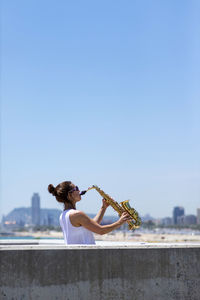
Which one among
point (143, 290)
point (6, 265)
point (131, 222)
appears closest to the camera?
point (6, 265)

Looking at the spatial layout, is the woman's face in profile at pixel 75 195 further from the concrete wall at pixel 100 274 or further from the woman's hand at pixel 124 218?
the concrete wall at pixel 100 274

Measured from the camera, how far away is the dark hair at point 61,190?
541 cm

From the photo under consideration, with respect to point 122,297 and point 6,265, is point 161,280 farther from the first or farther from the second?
point 6,265

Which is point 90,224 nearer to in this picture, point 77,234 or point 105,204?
point 77,234

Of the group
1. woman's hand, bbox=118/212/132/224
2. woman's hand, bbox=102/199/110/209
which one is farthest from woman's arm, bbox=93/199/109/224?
woman's hand, bbox=118/212/132/224

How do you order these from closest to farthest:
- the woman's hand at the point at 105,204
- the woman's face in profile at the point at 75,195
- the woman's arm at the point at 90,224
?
the woman's arm at the point at 90,224, the woman's face in profile at the point at 75,195, the woman's hand at the point at 105,204

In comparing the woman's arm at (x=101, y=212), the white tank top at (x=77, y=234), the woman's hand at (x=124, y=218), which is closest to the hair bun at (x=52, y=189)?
the white tank top at (x=77, y=234)

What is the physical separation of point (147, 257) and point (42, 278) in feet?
3.23

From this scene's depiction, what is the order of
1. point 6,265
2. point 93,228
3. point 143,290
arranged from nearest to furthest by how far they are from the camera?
point 6,265 → point 143,290 → point 93,228

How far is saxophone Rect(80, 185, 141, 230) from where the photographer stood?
5391 millimetres

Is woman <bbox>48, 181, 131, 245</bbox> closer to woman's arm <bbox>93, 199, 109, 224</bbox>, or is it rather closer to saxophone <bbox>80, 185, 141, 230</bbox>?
saxophone <bbox>80, 185, 141, 230</bbox>

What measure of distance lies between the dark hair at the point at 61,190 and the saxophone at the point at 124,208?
17cm

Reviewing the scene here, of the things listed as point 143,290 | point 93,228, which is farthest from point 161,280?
point 93,228

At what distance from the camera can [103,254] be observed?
4.43 metres
